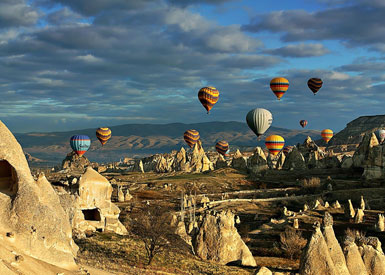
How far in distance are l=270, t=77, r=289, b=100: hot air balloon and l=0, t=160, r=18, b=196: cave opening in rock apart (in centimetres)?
10446

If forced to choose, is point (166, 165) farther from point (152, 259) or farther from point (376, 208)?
point (152, 259)

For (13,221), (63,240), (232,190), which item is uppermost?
(13,221)

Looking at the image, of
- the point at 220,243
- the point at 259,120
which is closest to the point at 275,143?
the point at 259,120

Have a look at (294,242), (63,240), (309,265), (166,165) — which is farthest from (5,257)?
(166,165)

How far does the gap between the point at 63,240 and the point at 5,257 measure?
3563mm

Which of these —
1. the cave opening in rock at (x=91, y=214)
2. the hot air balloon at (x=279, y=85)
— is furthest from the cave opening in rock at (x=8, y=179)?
the hot air balloon at (x=279, y=85)

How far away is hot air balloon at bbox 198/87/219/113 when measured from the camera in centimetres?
11612

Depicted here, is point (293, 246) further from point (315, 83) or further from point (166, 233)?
point (315, 83)

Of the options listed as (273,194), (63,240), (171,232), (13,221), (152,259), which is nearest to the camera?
(13,221)

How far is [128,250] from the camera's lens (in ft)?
110

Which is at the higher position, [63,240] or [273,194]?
[63,240]

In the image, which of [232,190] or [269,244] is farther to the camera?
[232,190]

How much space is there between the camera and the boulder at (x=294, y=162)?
142375 millimetres

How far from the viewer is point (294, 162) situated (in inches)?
5655
